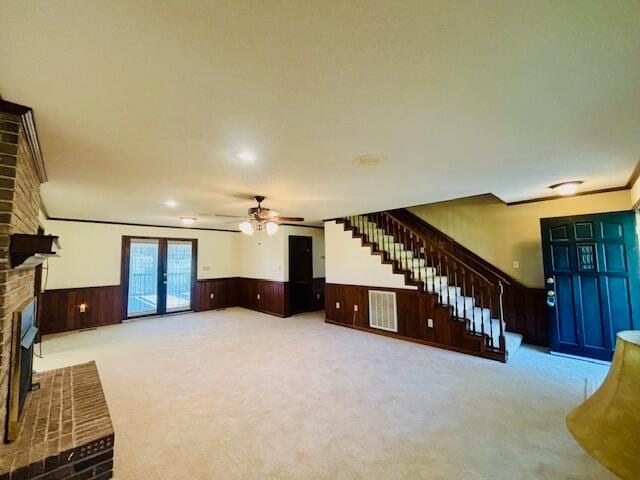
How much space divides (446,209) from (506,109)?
4424mm

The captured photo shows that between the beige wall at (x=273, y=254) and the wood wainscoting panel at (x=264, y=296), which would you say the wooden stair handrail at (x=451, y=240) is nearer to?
the beige wall at (x=273, y=254)

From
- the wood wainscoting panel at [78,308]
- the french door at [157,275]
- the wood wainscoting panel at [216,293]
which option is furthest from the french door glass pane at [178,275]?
the wood wainscoting panel at [78,308]

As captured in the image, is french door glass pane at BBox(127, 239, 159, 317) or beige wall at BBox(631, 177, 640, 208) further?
french door glass pane at BBox(127, 239, 159, 317)

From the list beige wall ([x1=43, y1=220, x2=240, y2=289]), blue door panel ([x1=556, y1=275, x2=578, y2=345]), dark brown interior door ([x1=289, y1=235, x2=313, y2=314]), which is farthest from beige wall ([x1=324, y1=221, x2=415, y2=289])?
beige wall ([x1=43, y1=220, x2=240, y2=289])

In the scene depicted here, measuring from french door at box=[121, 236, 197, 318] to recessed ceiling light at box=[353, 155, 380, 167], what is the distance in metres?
6.57

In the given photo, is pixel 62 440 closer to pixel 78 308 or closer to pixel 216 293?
pixel 78 308

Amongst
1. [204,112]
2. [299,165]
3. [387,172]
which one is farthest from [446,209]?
[204,112]

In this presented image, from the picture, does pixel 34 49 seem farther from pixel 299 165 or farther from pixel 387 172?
pixel 387 172

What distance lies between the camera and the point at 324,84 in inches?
60.9

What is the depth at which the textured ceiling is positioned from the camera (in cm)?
113

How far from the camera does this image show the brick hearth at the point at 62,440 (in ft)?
5.27

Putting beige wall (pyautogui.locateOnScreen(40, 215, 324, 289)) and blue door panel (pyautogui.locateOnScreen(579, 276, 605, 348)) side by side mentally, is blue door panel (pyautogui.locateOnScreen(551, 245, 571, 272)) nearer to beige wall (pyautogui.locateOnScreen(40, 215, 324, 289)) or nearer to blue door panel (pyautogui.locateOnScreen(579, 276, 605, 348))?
blue door panel (pyautogui.locateOnScreen(579, 276, 605, 348))

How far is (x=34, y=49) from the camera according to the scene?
1.27 m

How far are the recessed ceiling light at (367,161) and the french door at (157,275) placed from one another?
6.57 meters
